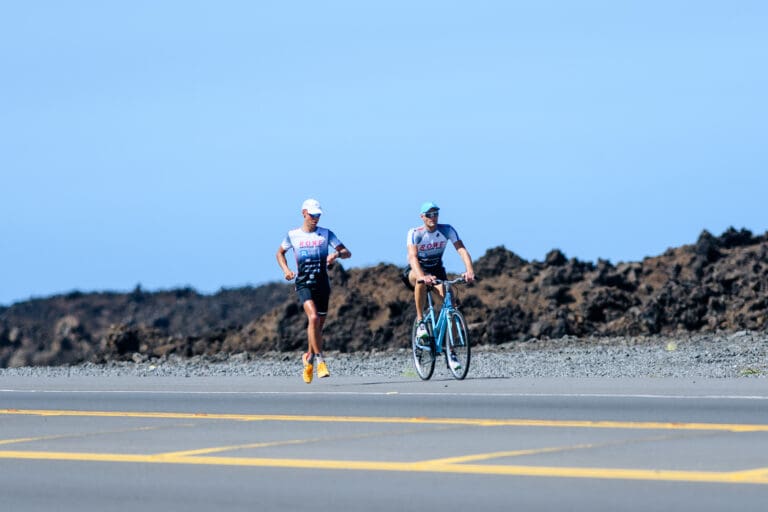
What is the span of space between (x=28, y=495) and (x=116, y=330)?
89.3 ft

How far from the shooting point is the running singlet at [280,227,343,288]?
1920cm

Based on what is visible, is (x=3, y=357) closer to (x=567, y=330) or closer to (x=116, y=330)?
(x=116, y=330)

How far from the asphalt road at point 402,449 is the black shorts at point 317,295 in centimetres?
150

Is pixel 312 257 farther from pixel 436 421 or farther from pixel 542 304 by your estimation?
pixel 542 304

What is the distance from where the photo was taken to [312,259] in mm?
19234

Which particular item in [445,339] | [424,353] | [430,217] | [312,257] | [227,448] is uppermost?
[430,217]

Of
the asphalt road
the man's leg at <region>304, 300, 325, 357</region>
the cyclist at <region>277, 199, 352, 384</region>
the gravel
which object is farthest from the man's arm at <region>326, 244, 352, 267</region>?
the gravel

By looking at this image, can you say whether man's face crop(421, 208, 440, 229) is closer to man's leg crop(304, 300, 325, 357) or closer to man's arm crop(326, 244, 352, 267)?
man's arm crop(326, 244, 352, 267)

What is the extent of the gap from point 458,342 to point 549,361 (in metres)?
6.03

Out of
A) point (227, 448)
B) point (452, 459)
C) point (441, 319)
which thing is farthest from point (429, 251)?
point (452, 459)

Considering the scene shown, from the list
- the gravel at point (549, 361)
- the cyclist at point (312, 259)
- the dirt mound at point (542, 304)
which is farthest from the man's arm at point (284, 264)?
the dirt mound at point (542, 304)

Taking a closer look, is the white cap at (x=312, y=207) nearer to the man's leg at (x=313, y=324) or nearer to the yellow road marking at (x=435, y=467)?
the man's leg at (x=313, y=324)

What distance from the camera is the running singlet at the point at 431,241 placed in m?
18.8

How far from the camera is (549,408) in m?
14.8
